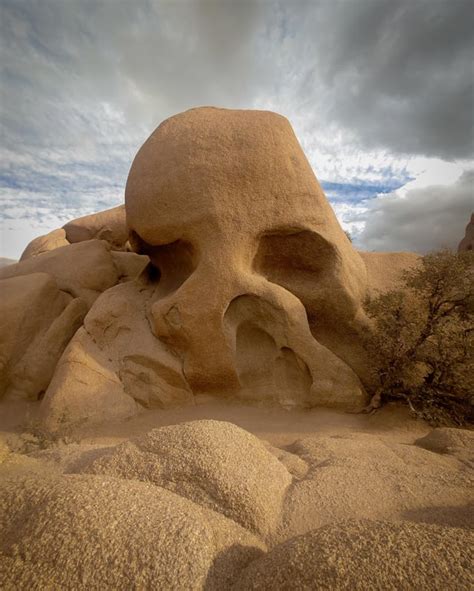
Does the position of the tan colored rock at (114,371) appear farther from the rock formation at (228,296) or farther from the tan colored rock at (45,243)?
the tan colored rock at (45,243)

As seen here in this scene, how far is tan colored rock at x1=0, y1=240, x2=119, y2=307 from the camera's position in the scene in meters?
6.58

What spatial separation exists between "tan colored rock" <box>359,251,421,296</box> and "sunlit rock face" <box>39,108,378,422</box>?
773 millimetres

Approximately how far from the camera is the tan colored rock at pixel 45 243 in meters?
9.82

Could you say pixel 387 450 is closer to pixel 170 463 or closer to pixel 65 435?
pixel 170 463

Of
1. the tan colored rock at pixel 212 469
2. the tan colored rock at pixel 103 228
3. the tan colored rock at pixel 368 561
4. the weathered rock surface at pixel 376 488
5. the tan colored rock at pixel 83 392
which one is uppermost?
the tan colored rock at pixel 103 228

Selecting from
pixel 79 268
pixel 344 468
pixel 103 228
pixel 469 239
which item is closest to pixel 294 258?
pixel 344 468

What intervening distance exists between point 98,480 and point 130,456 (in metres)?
0.52

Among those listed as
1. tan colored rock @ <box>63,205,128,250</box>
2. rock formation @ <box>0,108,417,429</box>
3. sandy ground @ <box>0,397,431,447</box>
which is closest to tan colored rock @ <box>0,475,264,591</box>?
sandy ground @ <box>0,397,431,447</box>

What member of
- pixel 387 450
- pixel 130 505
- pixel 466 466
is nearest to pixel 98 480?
pixel 130 505

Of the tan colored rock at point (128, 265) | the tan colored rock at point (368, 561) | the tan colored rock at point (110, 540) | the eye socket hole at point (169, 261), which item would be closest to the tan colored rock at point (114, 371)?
the eye socket hole at point (169, 261)

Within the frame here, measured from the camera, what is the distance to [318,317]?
541 centimetres

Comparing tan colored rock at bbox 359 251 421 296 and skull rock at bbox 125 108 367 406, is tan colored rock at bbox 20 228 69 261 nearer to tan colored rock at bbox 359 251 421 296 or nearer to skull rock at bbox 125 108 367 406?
skull rock at bbox 125 108 367 406

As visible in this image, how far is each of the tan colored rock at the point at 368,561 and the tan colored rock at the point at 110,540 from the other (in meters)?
0.19

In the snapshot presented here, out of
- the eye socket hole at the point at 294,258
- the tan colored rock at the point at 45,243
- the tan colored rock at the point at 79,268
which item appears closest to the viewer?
the eye socket hole at the point at 294,258
